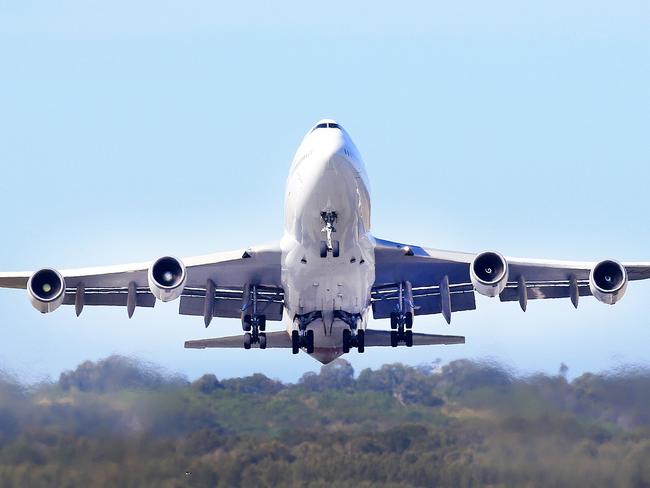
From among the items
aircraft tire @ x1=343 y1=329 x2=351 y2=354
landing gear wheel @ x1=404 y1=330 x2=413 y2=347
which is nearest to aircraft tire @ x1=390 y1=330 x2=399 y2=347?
landing gear wheel @ x1=404 y1=330 x2=413 y2=347

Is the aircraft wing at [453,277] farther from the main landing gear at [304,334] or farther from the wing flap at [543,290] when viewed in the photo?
the main landing gear at [304,334]

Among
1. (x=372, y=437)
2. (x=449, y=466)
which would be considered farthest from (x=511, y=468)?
(x=372, y=437)

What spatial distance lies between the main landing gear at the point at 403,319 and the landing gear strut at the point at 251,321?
3.05m

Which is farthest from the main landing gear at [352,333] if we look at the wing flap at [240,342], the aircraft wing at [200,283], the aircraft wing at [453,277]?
the aircraft wing at [200,283]

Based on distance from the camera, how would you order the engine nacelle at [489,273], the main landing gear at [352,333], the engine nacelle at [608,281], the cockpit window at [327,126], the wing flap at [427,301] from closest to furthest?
the cockpit window at [327,126] < the engine nacelle at [489,273] < the engine nacelle at [608,281] < the main landing gear at [352,333] < the wing flap at [427,301]

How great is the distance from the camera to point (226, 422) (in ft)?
92.5

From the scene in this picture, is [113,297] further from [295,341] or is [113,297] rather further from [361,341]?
[361,341]

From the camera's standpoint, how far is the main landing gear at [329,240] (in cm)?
2572

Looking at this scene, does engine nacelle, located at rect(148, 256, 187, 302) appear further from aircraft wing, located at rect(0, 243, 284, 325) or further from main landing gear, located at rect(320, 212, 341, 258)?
main landing gear, located at rect(320, 212, 341, 258)

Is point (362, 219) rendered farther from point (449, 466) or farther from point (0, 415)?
point (0, 415)

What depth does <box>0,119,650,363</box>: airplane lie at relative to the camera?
2606cm

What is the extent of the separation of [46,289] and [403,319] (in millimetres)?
8085

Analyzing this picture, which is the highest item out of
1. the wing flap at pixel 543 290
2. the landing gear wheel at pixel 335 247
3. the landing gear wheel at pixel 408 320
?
the landing gear wheel at pixel 335 247

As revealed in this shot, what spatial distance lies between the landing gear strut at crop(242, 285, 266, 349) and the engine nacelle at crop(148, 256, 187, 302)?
9.03 feet
